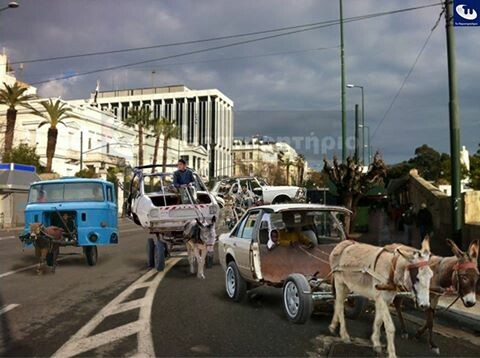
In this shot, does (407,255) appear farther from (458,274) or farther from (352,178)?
(352,178)

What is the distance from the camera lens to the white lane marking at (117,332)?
21.4 feet

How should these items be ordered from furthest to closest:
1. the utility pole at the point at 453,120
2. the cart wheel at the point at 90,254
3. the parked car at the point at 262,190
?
1. the parked car at the point at 262,190
2. the cart wheel at the point at 90,254
3. the utility pole at the point at 453,120

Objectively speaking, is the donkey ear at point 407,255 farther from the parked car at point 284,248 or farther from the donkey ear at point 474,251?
the parked car at point 284,248

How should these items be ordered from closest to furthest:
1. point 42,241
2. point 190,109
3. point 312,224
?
point 312,224 → point 42,241 → point 190,109

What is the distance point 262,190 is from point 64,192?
549 inches

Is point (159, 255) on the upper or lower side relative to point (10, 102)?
lower

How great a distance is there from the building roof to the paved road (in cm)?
2717

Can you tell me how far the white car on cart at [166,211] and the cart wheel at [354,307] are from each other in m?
6.21

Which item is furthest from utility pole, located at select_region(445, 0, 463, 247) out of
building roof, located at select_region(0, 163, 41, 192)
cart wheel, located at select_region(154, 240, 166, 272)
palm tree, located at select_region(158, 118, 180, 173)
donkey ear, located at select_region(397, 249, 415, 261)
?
palm tree, located at select_region(158, 118, 180, 173)

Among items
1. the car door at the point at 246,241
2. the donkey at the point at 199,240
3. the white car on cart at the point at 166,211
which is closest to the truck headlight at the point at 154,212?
the white car on cart at the point at 166,211

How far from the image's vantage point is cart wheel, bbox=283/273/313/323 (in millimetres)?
7465

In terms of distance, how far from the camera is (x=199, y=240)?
12.9 metres

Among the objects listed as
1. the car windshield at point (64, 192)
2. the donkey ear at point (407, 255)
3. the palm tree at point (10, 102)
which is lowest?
the donkey ear at point (407, 255)

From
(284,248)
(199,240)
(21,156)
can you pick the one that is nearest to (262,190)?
(199,240)
